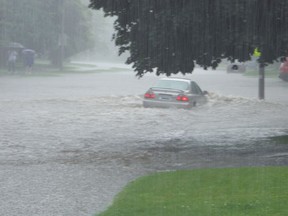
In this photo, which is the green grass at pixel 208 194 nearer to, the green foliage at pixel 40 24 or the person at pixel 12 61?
the person at pixel 12 61

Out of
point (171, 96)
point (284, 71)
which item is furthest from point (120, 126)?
point (284, 71)

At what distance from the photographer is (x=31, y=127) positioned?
74.8ft

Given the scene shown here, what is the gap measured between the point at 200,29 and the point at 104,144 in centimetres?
433

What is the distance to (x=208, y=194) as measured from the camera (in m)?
11.1

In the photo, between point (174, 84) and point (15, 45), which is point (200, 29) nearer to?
point (174, 84)

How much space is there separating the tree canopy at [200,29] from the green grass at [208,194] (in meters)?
3.39

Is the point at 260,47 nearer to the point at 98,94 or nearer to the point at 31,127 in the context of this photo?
the point at 31,127

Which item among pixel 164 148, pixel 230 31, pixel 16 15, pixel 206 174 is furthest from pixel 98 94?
pixel 16 15

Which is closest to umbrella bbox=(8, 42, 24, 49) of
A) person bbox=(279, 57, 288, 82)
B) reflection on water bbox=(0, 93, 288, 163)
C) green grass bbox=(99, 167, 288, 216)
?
person bbox=(279, 57, 288, 82)

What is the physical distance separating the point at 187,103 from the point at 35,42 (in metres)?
49.5

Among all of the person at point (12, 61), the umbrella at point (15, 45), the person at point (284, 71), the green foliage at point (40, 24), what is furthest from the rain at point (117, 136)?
the green foliage at point (40, 24)

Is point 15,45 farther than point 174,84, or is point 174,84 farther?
point 15,45

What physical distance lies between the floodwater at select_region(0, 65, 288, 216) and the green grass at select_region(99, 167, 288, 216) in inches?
18.3

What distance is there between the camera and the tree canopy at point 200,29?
15.9 m
